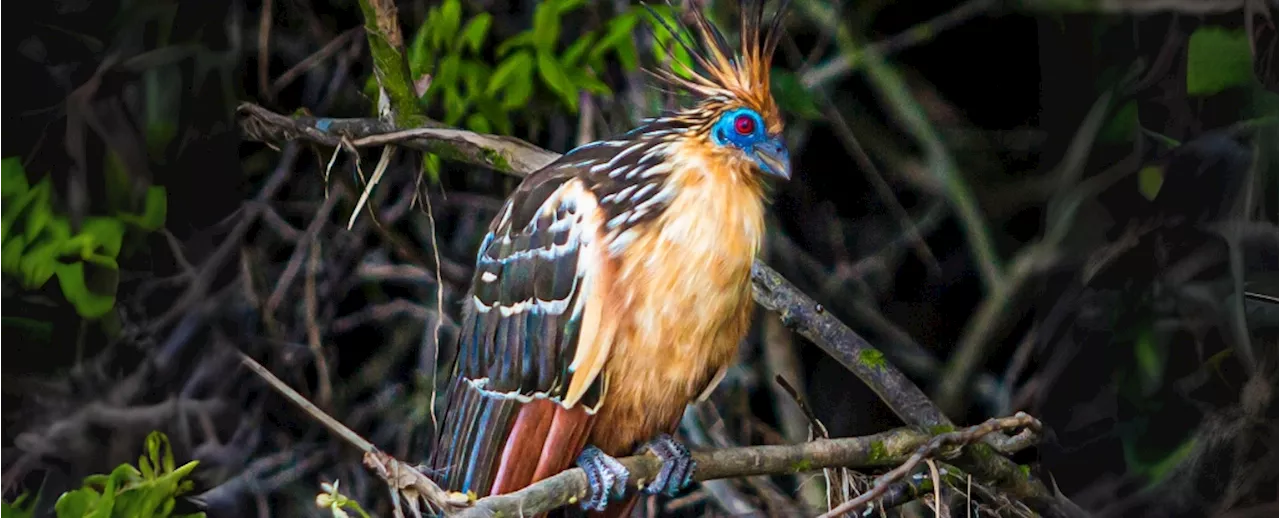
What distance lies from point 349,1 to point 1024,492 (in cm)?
131

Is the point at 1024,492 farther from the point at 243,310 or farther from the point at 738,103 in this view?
the point at 243,310

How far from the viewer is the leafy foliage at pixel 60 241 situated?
1.98 meters

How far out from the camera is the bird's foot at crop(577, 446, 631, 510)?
1.70 m

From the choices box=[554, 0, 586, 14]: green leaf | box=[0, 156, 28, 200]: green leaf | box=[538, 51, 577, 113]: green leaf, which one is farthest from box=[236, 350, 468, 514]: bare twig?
box=[554, 0, 586, 14]: green leaf

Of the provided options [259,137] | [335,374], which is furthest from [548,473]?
[259,137]

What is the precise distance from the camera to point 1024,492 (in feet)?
6.31

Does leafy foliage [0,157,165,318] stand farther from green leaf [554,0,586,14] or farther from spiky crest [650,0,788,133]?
spiky crest [650,0,788,133]

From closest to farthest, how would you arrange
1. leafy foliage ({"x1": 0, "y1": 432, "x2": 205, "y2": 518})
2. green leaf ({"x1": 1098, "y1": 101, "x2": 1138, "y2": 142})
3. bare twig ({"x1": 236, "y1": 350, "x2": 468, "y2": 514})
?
bare twig ({"x1": 236, "y1": 350, "x2": 468, "y2": 514}) < leafy foliage ({"x1": 0, "y1": 432, "x2": 205, "y2": 518}) < green leaf ({"x1": 1098, "y1": 101, "x2": 1138, "y2": 142})

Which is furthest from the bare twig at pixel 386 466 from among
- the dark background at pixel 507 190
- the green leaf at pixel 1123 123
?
the green leaf at pixel 1123 123

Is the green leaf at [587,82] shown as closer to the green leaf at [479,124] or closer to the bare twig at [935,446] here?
the green leaf at [479,124]

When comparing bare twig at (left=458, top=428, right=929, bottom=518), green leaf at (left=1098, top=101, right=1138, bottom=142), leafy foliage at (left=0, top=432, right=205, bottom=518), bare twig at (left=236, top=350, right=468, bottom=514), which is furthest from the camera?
green leaf at (left=1098, top=101, right=1138, bottom=142)

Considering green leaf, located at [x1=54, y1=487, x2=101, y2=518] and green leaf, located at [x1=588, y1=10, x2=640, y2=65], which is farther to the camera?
green leaf, located at [x1=54, y1=487, x2=101, y2=518]

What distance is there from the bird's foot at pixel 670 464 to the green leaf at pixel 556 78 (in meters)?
0.52

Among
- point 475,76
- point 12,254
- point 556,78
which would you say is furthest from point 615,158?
point 12,254
